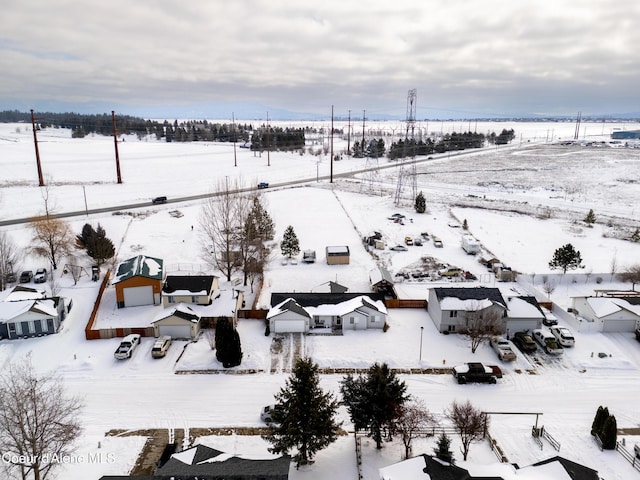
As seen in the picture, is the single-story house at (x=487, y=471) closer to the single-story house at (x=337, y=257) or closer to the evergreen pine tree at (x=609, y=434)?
the evergreen pine tree at (x=609, y=434)

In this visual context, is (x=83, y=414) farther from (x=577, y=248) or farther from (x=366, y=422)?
(x=577, y=248)

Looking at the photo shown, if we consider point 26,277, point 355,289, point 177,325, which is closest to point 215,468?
point 177,325

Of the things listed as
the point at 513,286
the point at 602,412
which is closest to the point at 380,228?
the point at 513,286

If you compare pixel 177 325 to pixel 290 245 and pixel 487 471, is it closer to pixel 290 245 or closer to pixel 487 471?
pixel 290 245

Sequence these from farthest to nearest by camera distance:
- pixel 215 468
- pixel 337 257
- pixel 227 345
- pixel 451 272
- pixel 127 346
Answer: pixel 337 257, pixel 451 272, pixel 127 346, pixel 227 345, pixel 215 468

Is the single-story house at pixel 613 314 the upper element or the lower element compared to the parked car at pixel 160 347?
upper

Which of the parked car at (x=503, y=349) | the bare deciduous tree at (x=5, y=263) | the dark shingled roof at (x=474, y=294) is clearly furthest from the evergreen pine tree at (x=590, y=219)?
the bare deciduous tree at (x=5, y=263)
